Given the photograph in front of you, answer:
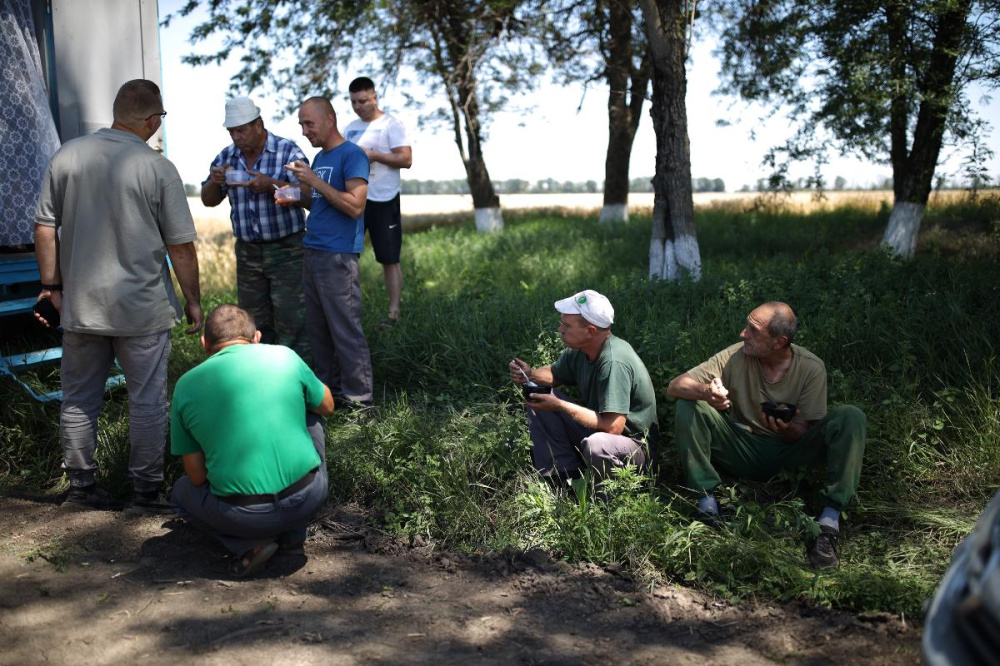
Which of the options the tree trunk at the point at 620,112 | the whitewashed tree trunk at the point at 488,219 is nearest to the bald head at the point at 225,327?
the tree trunk at the point at 620,112

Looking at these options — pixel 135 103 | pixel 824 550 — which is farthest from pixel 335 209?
pixel 824 550

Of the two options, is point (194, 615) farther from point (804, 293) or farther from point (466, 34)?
point (466, 34)

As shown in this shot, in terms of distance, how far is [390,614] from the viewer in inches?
147

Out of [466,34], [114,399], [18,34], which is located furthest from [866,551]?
[466,34]

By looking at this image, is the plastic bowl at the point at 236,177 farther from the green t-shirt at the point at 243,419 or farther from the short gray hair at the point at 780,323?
the short gray hair at the point at 780,323

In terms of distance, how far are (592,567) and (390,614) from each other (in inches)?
38.9

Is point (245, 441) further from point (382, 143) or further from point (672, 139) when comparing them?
point (672, 139)

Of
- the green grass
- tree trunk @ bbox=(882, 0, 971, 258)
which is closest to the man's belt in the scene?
the green grass

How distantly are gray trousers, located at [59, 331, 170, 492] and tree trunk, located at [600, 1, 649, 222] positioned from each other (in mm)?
12200

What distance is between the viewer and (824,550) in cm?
410

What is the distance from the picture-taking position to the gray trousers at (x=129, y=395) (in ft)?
15.1

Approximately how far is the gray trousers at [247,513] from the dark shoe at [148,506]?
66 cm

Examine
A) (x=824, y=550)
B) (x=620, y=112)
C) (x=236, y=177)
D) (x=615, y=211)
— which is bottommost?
(x=824, y=550)

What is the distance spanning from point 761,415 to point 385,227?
385 cm
